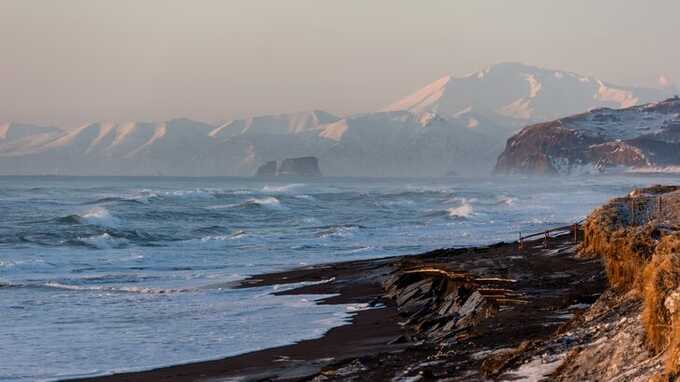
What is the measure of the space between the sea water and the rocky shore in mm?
1469

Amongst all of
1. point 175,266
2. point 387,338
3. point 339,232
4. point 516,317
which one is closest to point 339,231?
point 339,232

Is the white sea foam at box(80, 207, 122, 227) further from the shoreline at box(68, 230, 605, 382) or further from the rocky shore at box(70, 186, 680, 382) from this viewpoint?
the shoreline at box(68, 230, 605, 382)

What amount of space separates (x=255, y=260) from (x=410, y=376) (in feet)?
84.9

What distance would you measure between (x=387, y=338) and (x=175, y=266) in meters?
19.7

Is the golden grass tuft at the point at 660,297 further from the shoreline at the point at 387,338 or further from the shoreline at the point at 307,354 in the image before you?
the shoreline at the point at 307,354

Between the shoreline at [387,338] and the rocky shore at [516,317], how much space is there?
4cm

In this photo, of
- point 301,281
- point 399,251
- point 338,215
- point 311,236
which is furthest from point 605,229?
point 338,215

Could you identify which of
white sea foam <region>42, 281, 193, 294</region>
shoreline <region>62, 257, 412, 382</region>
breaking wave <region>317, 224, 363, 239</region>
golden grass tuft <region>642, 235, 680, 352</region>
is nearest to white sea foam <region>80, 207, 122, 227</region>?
breaking wave <region>317, 224, 363, 239</region>

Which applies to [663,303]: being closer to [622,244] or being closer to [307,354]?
[622,244]

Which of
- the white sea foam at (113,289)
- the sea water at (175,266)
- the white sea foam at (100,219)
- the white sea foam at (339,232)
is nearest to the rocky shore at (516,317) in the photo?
the sea water at (175,266)

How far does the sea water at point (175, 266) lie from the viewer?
61.9ft

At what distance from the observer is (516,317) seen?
15898mm

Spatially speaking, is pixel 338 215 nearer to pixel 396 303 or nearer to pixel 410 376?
pixel 396 303

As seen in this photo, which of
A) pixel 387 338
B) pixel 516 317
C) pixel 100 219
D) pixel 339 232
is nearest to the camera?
pixel 516 317
